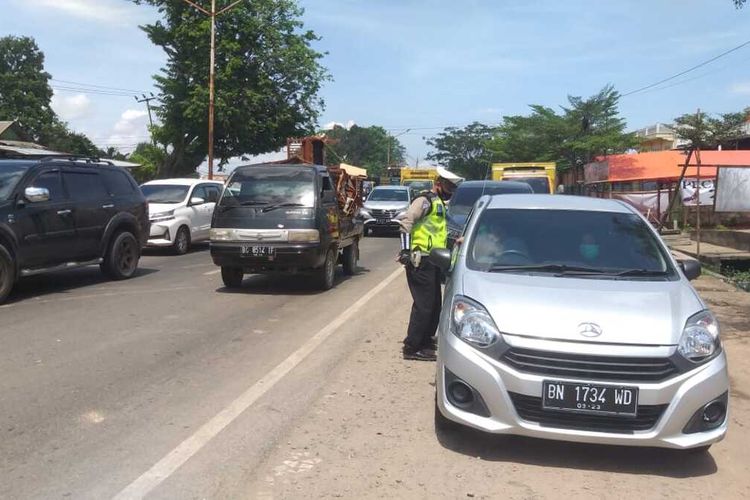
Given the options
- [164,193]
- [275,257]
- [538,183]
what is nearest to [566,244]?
[275,257]

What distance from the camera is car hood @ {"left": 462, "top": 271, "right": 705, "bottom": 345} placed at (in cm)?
410

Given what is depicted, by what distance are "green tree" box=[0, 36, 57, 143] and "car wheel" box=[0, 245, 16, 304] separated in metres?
61.4

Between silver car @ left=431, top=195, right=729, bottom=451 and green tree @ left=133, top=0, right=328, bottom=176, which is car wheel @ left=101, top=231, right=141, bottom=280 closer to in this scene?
silver car @ left=431, top=195, right=729, bottom=451

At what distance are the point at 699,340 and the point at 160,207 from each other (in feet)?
46.6

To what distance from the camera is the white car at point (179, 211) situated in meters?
16.1

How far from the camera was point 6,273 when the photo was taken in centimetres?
933

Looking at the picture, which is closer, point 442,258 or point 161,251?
point 442,258

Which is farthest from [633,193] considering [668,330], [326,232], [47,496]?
[47,496]

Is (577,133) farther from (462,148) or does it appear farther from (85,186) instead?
(462,148)

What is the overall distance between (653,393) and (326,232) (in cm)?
724

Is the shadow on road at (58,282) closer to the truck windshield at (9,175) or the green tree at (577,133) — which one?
the truck windshield at (9,175)

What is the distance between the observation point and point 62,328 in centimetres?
795

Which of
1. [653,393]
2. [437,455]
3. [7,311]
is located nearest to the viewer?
[653,393]

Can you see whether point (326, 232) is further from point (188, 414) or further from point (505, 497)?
point (505, 497)
